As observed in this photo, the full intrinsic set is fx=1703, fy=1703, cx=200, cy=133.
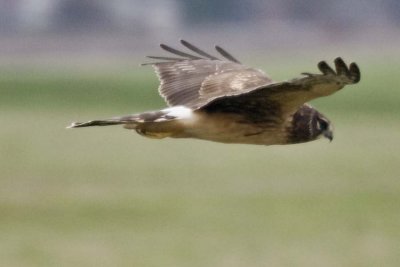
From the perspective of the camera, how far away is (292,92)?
6.98m

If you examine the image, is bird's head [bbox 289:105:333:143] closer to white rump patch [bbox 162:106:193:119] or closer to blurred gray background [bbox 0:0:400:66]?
white rump patch [bbox 162:106:193:119]

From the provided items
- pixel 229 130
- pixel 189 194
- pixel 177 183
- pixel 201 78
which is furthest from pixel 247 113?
pixel 177 183

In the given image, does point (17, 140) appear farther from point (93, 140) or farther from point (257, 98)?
point (257, 98)

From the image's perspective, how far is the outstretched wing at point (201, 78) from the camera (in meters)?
7.88

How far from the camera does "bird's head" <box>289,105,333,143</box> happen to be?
7496 millimetres

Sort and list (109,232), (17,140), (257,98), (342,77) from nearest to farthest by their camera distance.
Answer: (342,77), (257,98), (109,232), (17,140)

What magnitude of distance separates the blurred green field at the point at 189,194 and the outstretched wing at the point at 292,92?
6512mm

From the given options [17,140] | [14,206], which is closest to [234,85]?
[14,206]

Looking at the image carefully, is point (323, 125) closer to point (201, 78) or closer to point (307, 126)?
point (307, 126)

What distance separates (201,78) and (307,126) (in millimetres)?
898

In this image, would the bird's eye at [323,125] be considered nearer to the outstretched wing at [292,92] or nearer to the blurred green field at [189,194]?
the outstretched wing at [292,92]

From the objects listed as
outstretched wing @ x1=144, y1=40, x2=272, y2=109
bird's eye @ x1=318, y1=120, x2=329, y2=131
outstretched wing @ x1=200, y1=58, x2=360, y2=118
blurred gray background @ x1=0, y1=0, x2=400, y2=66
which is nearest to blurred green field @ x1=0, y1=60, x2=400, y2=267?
outstretched wing @ x1=144, y1=40, x2=272, y2=109

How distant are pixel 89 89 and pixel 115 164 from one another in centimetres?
1084

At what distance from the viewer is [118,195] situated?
18.3 metres
